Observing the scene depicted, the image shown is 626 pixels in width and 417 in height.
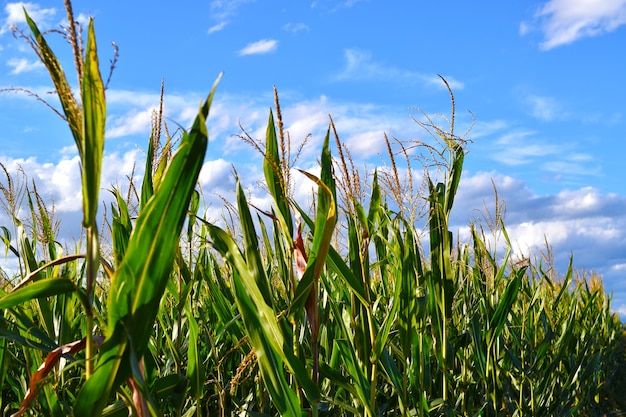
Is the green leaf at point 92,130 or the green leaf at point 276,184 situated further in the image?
the green leaf at point 276,184

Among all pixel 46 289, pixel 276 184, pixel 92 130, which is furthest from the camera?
pixel 276 184

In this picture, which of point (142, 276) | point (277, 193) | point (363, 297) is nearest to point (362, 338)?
point (363, 297)

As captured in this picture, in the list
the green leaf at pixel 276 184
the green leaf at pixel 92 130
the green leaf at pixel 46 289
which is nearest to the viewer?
the green leaf at pixel 92 130

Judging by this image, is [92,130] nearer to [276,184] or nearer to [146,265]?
[146,265]

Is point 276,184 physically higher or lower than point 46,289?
higher

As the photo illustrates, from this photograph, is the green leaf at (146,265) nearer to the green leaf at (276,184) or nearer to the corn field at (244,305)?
the corn field at (244,305)

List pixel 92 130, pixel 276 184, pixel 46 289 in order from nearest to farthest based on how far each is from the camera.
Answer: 1. pixel 92 130
2. pixel 46 289
3. pixel 276 184

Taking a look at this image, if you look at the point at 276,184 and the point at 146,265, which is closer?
the point at 146,265

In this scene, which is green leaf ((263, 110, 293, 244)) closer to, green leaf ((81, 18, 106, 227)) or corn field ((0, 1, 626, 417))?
corn field ((0, 1, 626, 417))

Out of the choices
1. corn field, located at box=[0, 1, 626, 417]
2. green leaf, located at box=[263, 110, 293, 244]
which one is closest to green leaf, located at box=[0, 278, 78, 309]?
corn field, located at box=[0, 1, 626, 417]

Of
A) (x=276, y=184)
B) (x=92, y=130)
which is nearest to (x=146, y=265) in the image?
(x=92, y=130)

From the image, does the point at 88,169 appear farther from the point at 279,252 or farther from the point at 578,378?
the point at 578,378

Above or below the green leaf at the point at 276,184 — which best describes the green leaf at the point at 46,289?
below

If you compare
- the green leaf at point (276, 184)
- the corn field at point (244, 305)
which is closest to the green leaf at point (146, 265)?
the corn field at point (244, 305)
